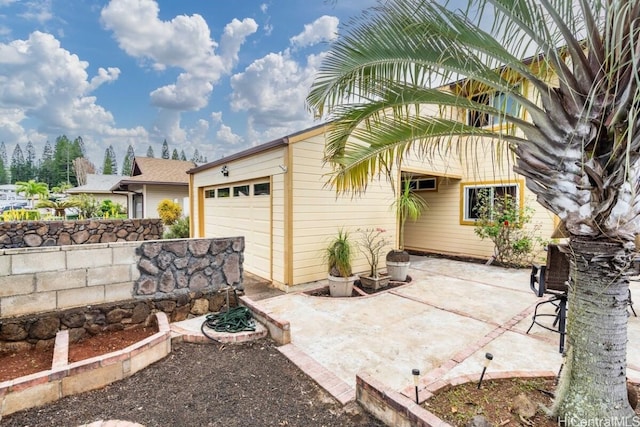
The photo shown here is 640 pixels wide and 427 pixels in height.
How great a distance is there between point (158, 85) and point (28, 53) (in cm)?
721

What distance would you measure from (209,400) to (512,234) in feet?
28.4

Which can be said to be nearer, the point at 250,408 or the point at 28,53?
the point at 250,408

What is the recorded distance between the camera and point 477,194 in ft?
29.6

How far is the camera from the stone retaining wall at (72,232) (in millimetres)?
8594

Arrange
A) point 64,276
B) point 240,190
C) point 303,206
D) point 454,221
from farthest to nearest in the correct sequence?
point 454,221
point 240,190
point 303,206
point 64,276

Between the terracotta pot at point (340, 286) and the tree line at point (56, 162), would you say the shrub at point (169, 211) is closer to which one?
the terracotta pot at point (340, 286)

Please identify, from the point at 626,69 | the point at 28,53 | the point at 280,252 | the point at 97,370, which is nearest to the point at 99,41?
the point at 28,53

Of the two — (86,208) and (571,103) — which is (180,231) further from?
(571,103)

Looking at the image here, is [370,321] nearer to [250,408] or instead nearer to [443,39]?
[250,408]

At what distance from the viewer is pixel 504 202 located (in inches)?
348

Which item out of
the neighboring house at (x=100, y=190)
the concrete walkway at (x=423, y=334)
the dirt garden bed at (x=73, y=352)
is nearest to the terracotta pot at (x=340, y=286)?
the concrete walkway at (x=423, y=334)

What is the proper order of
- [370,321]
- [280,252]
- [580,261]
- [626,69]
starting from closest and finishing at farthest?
1. [626,69]
2. [580,261]
3. [370,321]
4. [280,252]

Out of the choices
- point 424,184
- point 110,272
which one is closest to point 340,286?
point 110,272

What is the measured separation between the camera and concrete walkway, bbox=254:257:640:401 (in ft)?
10.6
